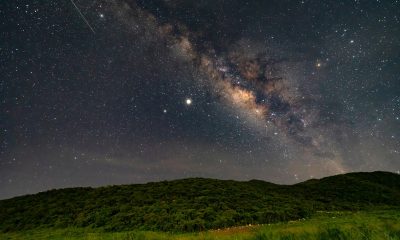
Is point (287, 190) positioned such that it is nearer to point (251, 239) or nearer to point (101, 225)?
point (101, 225)

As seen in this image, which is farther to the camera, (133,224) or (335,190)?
(335,190)

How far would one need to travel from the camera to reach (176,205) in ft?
130

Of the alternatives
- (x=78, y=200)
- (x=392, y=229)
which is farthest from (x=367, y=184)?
(x=392, y=229)

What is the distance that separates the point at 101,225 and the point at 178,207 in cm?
880

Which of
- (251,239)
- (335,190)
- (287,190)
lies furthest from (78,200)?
(251,239)

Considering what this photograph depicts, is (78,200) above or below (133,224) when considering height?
above

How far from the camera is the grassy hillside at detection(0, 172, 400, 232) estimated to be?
34.6 meters

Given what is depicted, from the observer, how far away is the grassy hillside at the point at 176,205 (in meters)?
34.6

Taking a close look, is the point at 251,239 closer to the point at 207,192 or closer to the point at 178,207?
the point at 178,207

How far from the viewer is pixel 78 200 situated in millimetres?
48594

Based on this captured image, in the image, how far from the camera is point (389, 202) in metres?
55.0

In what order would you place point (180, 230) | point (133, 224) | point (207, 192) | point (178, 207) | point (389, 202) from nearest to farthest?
point (180, 230) < point (133, 224) < point (178, 207) < point (207, 192) < point (389, 202)

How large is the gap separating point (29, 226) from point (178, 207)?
18436 mm

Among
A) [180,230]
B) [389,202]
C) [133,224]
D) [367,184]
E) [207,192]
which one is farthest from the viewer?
[367,184]
